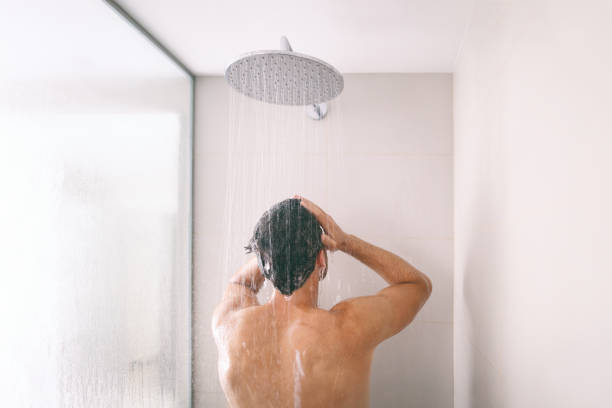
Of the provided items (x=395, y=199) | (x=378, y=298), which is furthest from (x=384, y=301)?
(x=395, y=199)

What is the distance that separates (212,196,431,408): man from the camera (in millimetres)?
806

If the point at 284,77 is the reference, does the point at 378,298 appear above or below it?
below

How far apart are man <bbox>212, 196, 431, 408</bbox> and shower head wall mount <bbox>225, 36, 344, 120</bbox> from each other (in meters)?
0.24

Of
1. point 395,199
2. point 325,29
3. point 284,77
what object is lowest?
point 395,199

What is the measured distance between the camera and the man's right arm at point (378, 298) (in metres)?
0.86

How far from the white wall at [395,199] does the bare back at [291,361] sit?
440mm

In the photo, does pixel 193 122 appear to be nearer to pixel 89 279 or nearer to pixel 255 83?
pixel 255 83

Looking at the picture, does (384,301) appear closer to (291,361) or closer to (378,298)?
(378,298)

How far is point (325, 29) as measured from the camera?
103 centimetres

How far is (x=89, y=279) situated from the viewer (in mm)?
782

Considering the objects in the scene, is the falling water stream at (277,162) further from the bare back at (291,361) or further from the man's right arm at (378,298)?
the bare back at (291,361)

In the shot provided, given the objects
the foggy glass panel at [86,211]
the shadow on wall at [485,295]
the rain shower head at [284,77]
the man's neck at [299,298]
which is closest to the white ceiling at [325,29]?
the foggy glass panel at [86,211]

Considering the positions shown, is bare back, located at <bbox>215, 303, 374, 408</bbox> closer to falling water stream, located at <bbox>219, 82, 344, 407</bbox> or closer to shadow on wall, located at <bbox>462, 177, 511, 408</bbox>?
shadow on wall, located at <bbox>462, 177, 511, 408</bbox>

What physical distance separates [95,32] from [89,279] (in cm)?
51
